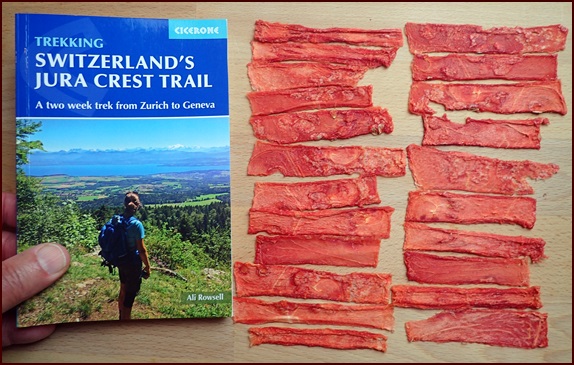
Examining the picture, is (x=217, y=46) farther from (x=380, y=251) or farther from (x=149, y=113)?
(x=380, y=251)

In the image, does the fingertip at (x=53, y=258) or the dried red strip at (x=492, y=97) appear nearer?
the fingertip at (x=53, y=258)

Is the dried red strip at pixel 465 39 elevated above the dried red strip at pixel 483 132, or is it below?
above

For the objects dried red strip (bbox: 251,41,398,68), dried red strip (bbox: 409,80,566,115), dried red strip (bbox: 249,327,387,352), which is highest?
dried red strip (bbox: 251,41,398,68)

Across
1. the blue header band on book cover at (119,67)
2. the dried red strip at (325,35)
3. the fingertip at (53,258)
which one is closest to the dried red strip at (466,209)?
the dried red strip at (325,35)

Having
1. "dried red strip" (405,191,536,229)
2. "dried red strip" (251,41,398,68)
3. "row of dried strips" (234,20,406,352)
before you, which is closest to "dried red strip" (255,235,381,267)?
"row of dried strips" (234,20,406,352)

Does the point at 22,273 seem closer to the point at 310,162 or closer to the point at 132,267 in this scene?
the point at 132,267

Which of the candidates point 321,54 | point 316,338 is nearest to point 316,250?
point 316,338

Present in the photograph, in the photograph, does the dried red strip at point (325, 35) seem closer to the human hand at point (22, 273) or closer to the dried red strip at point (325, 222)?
the dried red strip at point (325, 222)

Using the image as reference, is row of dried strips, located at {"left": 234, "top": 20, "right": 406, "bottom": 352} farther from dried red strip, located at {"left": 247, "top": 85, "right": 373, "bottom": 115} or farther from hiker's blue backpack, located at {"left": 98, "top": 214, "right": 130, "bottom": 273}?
hiker's blue backpack, located at {"left": 98, "top": 214, "right": 130, "bottom": 273}

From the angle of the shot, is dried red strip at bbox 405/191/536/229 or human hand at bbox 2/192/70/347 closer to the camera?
human hand at bbox 2/192/70/347
